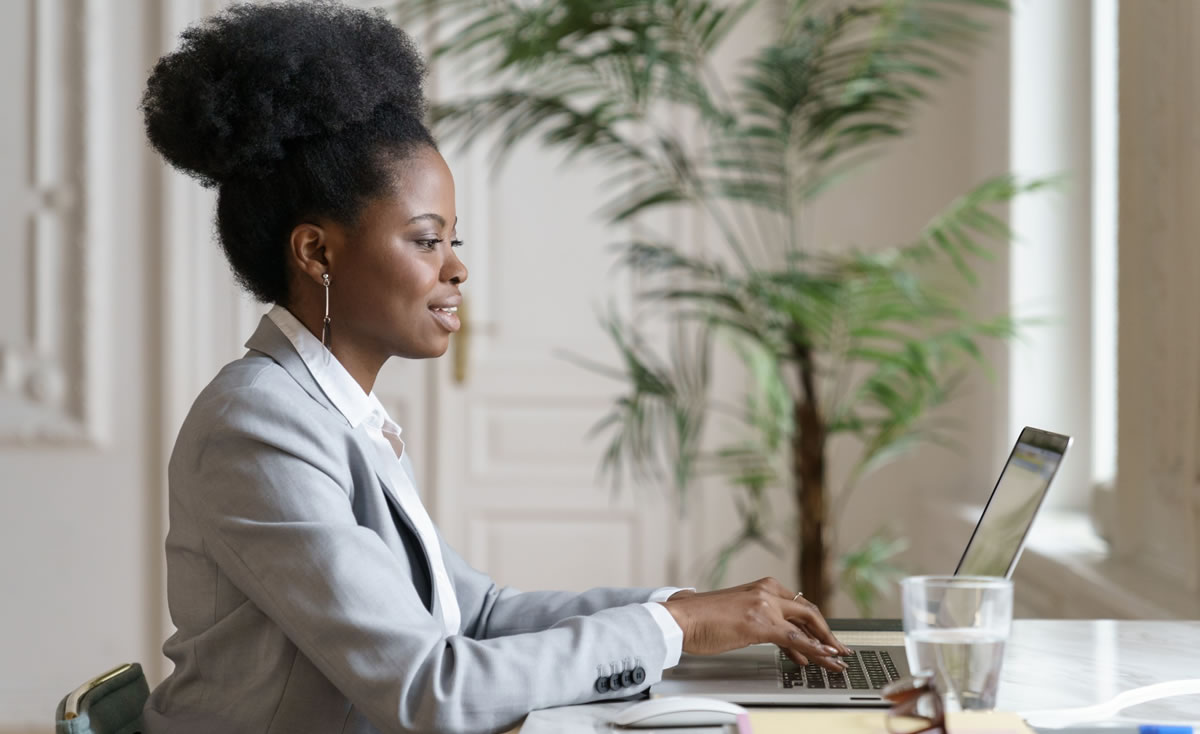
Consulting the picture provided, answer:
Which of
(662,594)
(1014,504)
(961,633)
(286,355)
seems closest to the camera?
(961,633)

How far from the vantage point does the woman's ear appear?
1.33 m

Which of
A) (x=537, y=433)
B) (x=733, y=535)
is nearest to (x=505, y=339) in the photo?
(x=537, y=433)

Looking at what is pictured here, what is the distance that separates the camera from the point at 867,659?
4.19ft

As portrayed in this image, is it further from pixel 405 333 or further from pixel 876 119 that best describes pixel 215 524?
pixel 876 119

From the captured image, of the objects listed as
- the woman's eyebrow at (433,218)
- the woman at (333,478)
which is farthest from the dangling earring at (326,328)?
the woman's eyebrow at (433,218)

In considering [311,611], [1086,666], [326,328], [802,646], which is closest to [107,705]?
[311,611]

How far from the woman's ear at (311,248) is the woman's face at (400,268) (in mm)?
11

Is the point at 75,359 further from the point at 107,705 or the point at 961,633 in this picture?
the point at 961,633

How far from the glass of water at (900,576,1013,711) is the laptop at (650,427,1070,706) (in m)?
0.17

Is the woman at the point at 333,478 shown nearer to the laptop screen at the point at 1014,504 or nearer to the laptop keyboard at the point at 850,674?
the laptop keyboard at the point at 850,674

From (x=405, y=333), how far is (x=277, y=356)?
0.14 meters

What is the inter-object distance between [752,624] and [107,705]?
0.63m

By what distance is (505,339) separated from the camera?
3.90 meters

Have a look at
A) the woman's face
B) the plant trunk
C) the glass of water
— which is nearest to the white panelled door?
the plant trunk
